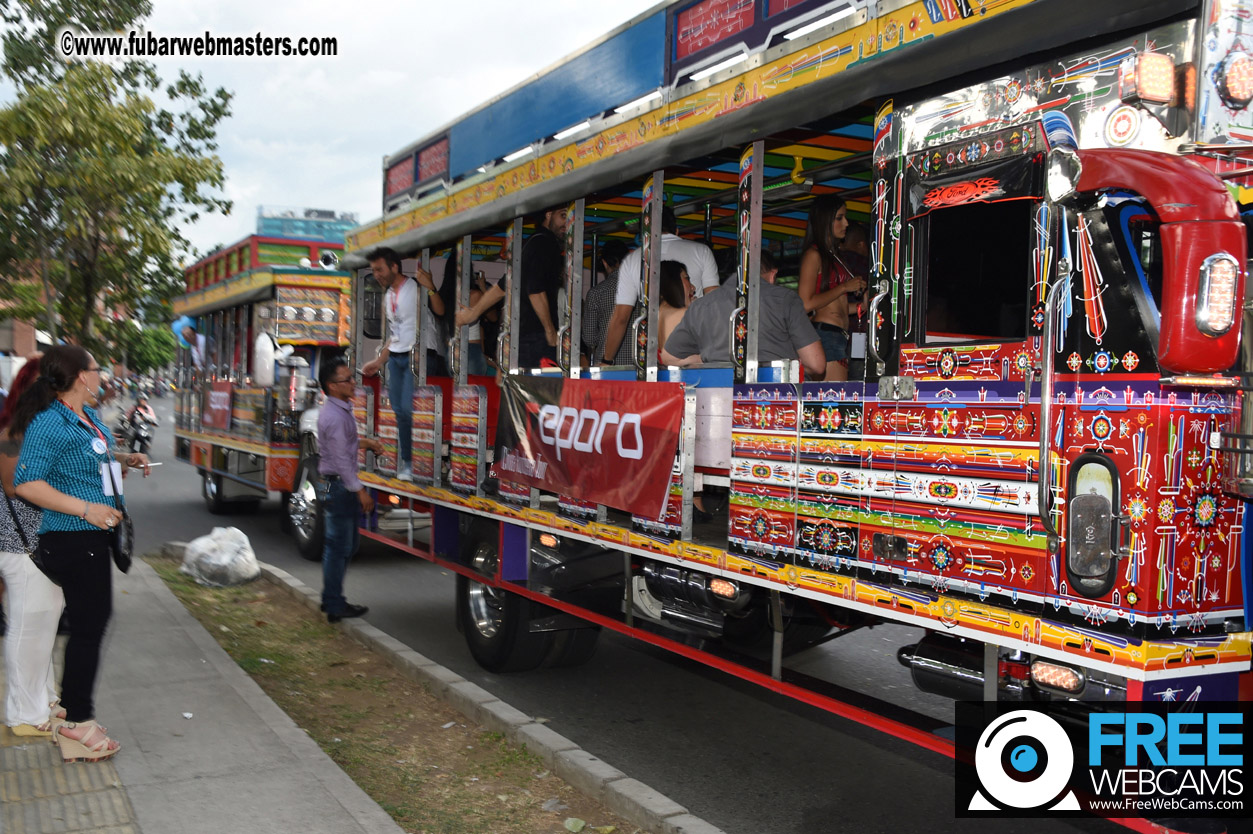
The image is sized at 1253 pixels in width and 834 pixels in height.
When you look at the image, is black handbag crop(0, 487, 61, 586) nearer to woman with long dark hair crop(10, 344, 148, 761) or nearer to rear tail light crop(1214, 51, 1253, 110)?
woman with long dark hair crop(10, 344, 148, 761)

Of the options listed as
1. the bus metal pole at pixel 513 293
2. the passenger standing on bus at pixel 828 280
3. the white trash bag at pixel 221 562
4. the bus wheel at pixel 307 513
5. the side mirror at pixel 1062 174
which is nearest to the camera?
the side mirror at pixel 1062 174

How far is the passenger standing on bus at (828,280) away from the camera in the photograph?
5062mm

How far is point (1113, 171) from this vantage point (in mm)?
2955

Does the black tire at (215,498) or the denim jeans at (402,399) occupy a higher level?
the denim jeans at (402,399)

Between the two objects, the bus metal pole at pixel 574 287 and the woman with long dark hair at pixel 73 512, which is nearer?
the woman with long dark hair at pixel 73 512

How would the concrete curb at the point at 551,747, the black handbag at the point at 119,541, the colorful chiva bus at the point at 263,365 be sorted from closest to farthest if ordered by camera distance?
the concrete curb at the point at 551,747, the black handbag at the point at 119,541, the colorful chiva bus at the point at 263,365

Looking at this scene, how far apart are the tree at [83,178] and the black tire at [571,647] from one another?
27.0 ft

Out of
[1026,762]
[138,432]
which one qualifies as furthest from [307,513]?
[138,432]

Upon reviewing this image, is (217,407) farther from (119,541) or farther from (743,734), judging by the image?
(743,734)

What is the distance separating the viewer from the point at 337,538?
25.0 ft

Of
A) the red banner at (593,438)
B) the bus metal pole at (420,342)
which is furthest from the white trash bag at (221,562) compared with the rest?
the red banner at (593,438)

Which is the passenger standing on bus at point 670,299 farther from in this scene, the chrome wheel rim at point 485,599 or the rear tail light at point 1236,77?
the rear tail light at point 1236,77

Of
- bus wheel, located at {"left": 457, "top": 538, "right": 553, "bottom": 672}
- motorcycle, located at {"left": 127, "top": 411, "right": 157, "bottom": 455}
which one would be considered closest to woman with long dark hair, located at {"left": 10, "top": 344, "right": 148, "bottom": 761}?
bus wheel, located at {"left": 457, "top": 538, "right": 553, "bottom": 672}

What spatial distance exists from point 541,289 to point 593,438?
1.40m
